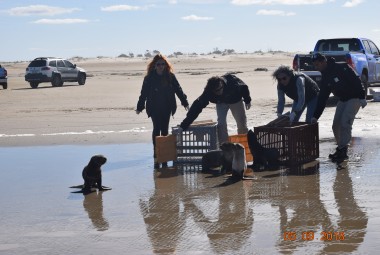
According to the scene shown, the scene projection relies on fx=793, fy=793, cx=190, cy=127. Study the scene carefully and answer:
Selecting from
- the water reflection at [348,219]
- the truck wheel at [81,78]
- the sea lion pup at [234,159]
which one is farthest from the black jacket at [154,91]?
the truck wheel at [81,78]

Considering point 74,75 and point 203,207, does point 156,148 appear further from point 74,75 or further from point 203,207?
point 74,75

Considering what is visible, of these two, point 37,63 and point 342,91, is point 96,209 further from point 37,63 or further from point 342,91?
point 37,63

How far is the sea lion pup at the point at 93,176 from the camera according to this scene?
9.97m

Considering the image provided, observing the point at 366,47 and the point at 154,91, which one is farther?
the point at 366,47

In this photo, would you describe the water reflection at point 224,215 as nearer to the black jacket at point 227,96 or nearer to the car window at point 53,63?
the black jacket at point 227,96

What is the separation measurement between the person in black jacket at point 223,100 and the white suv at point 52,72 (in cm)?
2819

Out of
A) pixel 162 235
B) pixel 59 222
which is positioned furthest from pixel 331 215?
pixel 59 222

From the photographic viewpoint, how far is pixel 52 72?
39.6 meters

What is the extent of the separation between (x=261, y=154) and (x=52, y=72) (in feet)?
96.5

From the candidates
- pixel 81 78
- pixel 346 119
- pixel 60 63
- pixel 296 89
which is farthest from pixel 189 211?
pixel 60 63

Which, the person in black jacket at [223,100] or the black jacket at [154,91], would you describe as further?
the black jacket at [154,91]

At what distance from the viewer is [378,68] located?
2525 cm

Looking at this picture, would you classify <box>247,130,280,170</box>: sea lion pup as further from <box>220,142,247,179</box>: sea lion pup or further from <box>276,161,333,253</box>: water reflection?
→ <box>220,142,247,179</box>: sea lion pup

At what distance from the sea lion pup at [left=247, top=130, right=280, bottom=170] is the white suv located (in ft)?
95.3
